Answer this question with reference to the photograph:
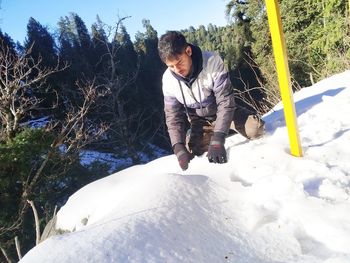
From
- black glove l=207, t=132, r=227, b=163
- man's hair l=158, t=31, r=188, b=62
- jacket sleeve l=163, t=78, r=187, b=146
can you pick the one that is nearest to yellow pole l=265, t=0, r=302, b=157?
black glove l=207, t=132, r=227, b=163

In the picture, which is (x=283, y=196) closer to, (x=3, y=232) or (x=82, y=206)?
(x=82, y=206)

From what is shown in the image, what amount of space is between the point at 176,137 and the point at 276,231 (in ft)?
5.08

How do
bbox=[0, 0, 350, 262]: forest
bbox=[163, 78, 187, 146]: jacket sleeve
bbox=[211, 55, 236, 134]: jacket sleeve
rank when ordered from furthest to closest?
bbox=[0, 0, 350, 262]: forest < bbox=[163, 78, 187, 146]: jacket sleeve < bbox=[211, 55, 236, 134]: jacket sleeve

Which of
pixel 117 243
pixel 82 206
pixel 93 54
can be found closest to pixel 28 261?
pixel 117 243

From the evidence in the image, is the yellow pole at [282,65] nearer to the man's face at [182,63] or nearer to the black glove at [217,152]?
the black glove at [217,152]

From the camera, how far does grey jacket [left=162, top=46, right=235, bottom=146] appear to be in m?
2.99

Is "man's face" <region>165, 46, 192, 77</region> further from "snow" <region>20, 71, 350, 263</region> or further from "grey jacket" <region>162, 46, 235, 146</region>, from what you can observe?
"snow" <region>20, 71, 350, 263</region>

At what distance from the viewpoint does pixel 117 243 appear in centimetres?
168

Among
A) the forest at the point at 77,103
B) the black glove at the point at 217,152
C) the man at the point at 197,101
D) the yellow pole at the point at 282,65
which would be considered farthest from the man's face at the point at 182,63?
the forest at the point at 77,103

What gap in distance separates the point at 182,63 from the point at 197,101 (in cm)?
50

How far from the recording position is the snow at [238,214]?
5.45 feet

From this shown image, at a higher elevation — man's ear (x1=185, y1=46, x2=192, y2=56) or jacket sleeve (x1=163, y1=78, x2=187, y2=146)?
man's ear (x1=185, y1=46, x2=192, y2=56)

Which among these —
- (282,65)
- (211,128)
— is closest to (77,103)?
(211,128)

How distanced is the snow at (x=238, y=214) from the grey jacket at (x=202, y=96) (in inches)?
13.3
